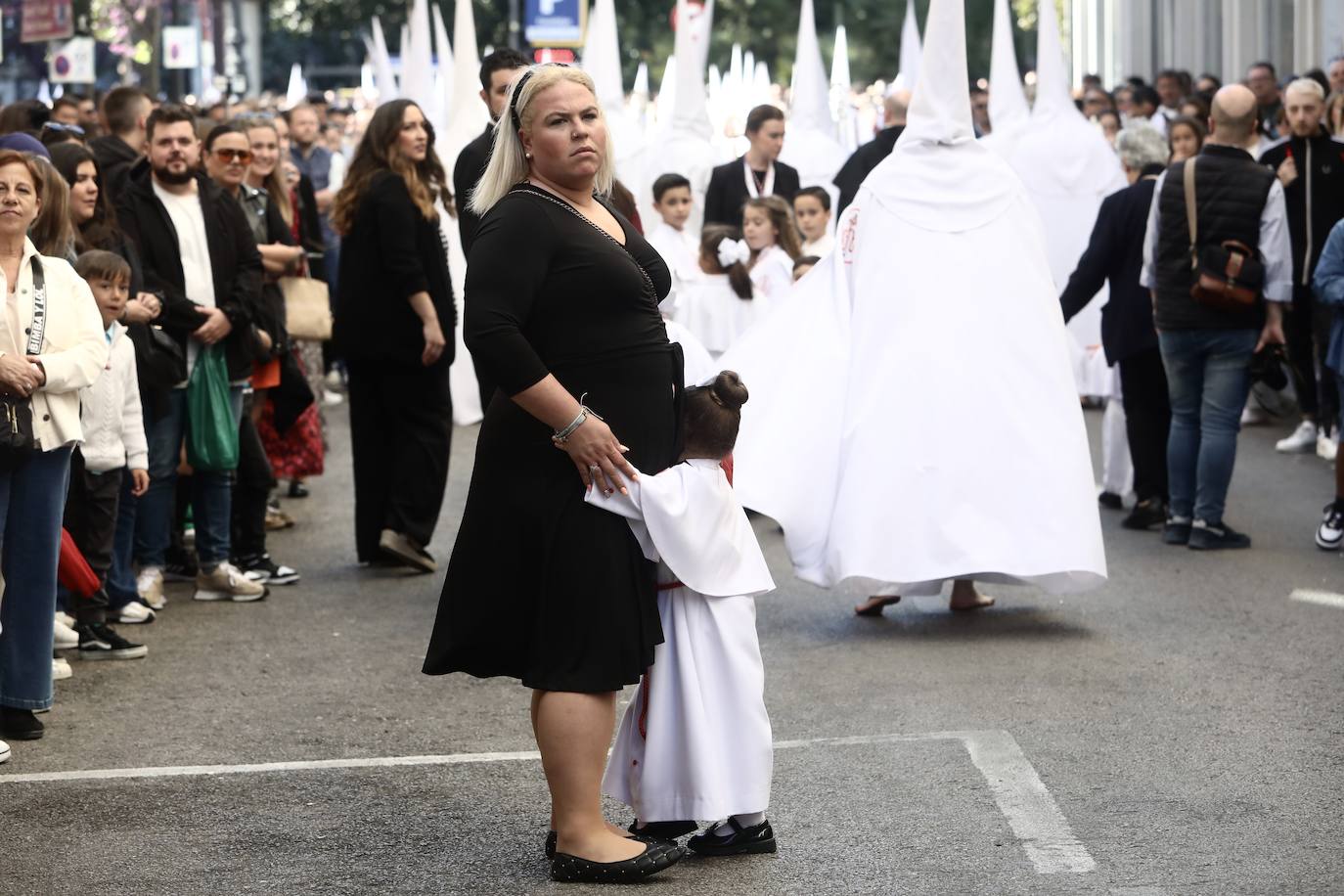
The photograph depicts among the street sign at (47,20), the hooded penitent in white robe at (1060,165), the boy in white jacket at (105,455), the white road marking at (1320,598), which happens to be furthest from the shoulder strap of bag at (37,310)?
the street sign at (47,20)

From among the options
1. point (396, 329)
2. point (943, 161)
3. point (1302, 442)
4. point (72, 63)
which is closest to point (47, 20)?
point (72, 63)

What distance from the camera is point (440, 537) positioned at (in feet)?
35.6

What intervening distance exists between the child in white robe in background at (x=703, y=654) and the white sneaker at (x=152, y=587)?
14.2 feet

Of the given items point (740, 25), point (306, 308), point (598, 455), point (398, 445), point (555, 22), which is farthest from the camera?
point (740, 25)

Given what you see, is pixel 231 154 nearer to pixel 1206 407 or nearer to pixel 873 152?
pixel 1206 407

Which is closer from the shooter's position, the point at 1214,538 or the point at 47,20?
the point at 1214,538

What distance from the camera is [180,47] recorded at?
40500mm

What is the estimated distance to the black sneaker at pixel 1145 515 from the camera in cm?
1079

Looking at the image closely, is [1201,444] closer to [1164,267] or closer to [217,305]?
A: [1164,267]

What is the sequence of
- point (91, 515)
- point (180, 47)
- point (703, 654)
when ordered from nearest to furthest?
1. point (703, 654)
2. point (91, 515)
3. point (180, 47)

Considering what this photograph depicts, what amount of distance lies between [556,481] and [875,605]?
3713 millimetres

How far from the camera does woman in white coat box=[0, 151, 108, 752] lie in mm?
6555

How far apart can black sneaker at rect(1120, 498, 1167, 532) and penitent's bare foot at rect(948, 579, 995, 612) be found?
236 cm

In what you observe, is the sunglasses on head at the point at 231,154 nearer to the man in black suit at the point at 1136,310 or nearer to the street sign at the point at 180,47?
the man in black suit at the point at 1136,310
